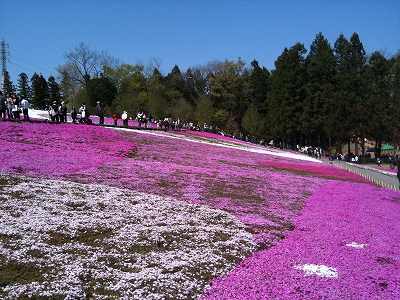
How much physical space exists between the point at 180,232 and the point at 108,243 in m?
2.63

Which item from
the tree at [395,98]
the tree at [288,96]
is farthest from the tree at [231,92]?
the tree at [395,98]

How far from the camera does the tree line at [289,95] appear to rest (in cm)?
8245

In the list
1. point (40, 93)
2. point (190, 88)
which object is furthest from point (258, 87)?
point (40, 93)

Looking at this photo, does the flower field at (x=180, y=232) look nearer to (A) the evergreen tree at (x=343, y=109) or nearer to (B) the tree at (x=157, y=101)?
(A) the evergreen tree at (x=343, y=109)

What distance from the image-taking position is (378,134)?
80188 mm

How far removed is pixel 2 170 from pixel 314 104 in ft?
246

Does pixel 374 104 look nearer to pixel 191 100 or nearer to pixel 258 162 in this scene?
pixel 258 162

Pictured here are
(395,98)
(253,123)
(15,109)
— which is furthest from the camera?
(253,123)

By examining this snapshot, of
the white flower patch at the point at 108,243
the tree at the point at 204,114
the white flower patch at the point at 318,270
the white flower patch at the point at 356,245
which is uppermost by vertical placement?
the tree at the point at 204,114

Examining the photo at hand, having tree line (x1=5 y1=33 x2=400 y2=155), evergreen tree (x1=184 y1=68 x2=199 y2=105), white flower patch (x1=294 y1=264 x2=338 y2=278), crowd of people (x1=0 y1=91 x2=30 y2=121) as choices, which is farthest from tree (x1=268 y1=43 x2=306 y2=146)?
white flower patch (x1=294 y1=264 x2=338 y2=278)

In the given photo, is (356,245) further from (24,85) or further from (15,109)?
(24,85)

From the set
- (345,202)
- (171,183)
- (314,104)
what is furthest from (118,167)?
(314,104)

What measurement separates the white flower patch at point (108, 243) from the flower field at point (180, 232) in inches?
1.4

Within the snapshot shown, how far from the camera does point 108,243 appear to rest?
543 inches
